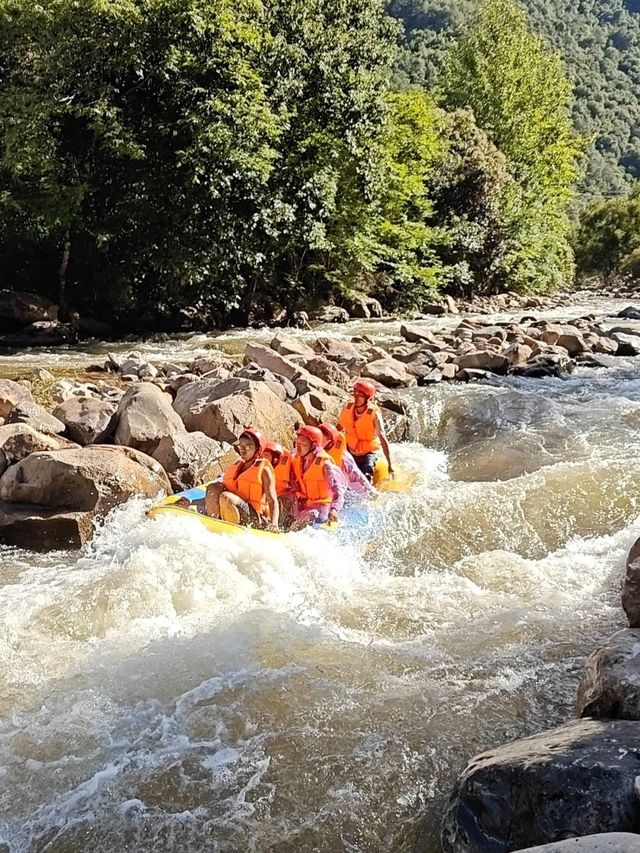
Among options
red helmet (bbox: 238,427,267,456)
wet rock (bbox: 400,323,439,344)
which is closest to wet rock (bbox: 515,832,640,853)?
red helmet (bbox: 238,427,267,456)

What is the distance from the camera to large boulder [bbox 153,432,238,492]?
23.6 ft

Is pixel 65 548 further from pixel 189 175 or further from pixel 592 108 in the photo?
pixel 592 108

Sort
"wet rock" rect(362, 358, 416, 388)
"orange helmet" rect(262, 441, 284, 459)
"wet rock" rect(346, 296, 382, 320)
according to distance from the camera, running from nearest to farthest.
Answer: "orange helmet" rect(262, 441, 284, 459) < "wet rock" rect(362, 358, 416, 388) < "wet rock" rect(346, 296, 382, 320)

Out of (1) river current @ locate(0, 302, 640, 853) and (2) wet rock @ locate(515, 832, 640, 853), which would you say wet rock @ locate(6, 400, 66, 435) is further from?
(2) wet rock @ locate(515, 832, 640, 853)

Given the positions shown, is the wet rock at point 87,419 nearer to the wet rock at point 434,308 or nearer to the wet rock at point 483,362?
the wet rock at point 483,362

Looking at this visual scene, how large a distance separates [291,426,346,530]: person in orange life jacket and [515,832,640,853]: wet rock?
449 centimetres

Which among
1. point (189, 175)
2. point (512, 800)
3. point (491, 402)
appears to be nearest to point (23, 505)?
point (512, 800)

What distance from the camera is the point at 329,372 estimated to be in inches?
427

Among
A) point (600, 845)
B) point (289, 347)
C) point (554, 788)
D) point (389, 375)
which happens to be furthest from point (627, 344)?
point (600, 845)

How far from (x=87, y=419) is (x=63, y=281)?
879 centimetres

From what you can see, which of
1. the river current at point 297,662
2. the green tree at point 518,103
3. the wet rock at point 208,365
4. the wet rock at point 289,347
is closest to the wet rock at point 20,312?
the wet rock at point 208,365

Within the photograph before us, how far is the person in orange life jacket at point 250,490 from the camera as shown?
20.5 ft

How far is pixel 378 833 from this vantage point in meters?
3.02

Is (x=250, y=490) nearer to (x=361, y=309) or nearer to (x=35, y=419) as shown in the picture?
(x=35, y=419)
